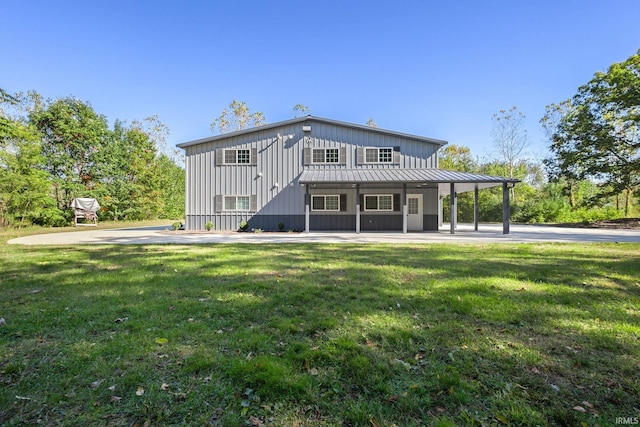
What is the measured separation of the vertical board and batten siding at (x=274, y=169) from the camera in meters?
16.7

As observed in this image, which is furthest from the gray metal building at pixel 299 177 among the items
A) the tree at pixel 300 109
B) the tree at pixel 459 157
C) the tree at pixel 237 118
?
the tree at pixel 300 109

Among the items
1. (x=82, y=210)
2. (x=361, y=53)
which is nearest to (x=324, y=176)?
(x=361, y=53)

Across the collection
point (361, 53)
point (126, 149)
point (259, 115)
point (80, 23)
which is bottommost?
point (126, 149)

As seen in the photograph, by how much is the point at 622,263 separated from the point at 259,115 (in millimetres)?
36196

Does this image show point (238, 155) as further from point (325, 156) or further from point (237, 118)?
point (237, 118)

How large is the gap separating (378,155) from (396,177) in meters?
2.78

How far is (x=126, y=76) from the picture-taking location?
19562mm

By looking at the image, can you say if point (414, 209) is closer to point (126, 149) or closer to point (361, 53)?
point (361, 53)

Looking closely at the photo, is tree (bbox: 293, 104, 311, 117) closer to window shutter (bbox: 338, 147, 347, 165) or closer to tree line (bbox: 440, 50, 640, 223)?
tree line (bbox: 440, 50, 640, 223)

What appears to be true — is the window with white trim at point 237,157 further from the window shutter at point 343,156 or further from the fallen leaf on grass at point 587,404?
the fallen leaf on grass at point 587,404

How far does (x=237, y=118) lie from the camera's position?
1454 inches

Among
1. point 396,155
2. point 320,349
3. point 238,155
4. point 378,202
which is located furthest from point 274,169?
point 320,349

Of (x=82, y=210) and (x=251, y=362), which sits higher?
(x=82, y=210)

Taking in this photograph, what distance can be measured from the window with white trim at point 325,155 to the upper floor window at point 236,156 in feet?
11.1
